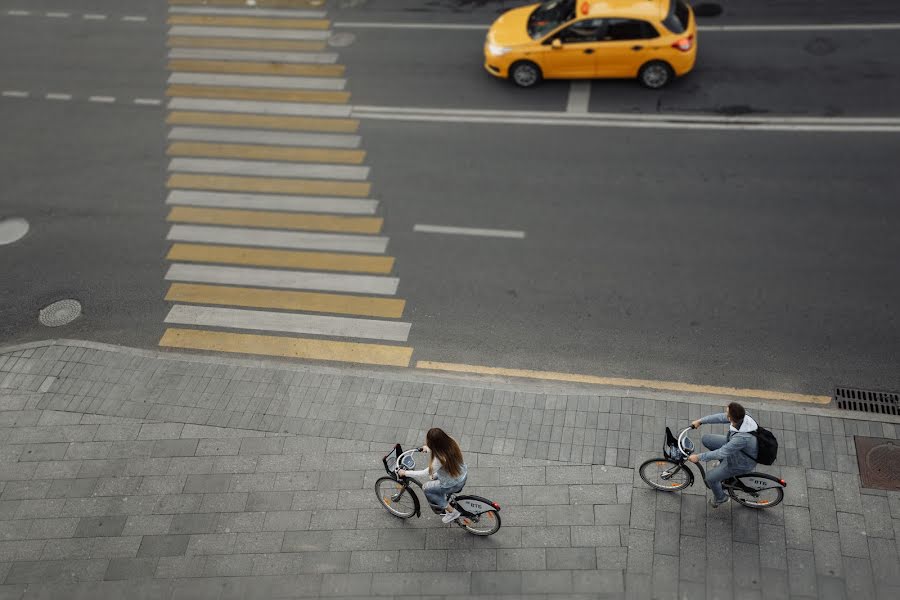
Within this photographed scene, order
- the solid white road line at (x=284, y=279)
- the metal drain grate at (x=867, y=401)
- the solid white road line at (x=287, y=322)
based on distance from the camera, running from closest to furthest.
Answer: the metal drain grate at (x=867, y=401)
the solid white road line at (x=287, y=322)
the solid white road line at (x=284, y=279)

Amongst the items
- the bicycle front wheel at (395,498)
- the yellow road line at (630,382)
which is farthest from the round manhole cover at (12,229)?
the bicycle front wheel at (395,498)

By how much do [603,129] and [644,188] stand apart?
198 centimetres

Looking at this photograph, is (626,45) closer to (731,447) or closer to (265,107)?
(265,107)

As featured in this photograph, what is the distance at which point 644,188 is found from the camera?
13.8 meters

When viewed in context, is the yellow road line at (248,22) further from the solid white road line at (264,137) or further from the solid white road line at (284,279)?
the solid white road line at (284,279)

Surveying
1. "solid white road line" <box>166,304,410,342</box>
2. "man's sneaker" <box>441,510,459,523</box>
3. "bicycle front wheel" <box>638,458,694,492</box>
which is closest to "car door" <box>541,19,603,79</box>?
"solid white road line" <box>166,304,410,342</box>

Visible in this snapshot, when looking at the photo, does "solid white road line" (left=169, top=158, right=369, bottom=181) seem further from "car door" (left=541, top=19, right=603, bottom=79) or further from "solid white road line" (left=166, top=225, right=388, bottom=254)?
"car door" (left=541, top=19, right=603, bottom=79)

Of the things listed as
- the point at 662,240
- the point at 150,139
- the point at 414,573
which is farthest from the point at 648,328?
the point at 150,139

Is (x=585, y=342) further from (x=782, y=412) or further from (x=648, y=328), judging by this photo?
(x=782, y=412)

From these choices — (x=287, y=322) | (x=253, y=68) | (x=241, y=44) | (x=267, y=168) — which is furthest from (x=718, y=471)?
(x=241, y=44)

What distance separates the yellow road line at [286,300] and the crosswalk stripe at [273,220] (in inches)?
61.5

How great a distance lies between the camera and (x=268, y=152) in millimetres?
15461

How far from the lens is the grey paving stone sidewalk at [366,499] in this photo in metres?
8.76

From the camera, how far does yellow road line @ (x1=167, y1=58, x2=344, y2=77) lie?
683 inches
